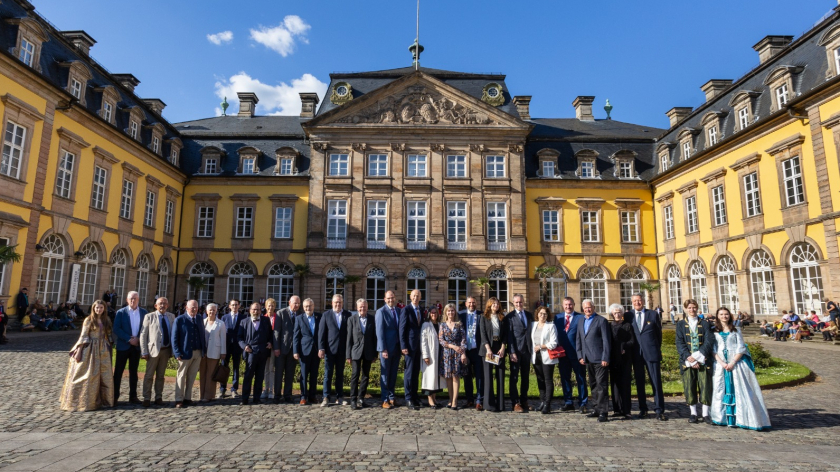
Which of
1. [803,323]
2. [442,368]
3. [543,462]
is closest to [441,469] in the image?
[543,462]

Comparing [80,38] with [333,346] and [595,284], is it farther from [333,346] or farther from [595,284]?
[595,284]

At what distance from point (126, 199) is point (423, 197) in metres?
15.7

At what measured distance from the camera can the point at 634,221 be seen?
30516 mm

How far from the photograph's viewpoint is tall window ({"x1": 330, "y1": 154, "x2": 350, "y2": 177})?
1166 inches

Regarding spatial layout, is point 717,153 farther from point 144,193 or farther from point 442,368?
point 144,193

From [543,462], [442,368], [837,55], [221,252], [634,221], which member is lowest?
[543,462]

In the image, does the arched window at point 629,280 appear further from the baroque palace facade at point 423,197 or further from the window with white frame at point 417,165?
the window with white frame at point 417,165

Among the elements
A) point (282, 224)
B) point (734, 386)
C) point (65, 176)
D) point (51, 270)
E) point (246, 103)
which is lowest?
point (734, 386)

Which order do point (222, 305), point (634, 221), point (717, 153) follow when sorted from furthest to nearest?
1. point (634, 221)
2. point (222, 305)
3. point (717, 153)

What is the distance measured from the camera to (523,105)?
36531 mm

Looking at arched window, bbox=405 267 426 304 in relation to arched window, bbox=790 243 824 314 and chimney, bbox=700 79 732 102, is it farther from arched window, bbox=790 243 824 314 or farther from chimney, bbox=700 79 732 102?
chimney, bbox=700 79 732 102

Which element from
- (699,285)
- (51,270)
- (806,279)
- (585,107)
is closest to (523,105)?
(585,107)

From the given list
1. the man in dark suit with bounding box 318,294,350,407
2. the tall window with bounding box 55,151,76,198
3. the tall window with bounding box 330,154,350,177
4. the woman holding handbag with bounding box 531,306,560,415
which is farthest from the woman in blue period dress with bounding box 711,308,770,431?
the tall window with bounding box 330,154,350,177

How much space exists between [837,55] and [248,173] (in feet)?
95.5
